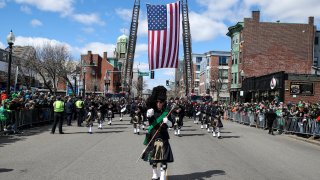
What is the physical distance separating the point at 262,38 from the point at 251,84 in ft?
31.1

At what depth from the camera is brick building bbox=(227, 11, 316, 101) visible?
195 feet

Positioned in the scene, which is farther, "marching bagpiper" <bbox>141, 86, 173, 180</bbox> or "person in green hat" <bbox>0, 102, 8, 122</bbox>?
"person in green hat" <bbox>0, 102, 8, 122</bbox>

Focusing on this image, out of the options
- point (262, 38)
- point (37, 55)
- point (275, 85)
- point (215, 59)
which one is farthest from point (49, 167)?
point (215, 59)

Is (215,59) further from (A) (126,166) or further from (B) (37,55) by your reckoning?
(A) (126,166)

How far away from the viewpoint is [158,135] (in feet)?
27.5

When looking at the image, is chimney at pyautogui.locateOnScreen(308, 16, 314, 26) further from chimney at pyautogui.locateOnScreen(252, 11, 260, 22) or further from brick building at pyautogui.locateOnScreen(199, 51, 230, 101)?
brick building at pyautogui.locateOnScreen(199, 51, 230, 101)

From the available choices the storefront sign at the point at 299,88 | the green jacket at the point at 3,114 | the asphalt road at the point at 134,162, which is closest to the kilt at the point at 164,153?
the asphalt road at the point at 134,162

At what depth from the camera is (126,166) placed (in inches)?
397

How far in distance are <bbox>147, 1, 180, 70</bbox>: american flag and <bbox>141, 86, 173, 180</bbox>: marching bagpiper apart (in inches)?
987

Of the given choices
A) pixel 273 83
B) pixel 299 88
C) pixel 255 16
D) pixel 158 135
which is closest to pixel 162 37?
pixel 273 83

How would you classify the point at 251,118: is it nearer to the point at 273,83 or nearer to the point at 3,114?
the point at 273,83

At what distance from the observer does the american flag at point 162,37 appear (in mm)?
33906

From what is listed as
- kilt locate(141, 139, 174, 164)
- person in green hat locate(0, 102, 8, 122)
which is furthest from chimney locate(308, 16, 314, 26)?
kilt locate(141, 139, 174, 164)

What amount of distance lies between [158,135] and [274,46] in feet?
179
